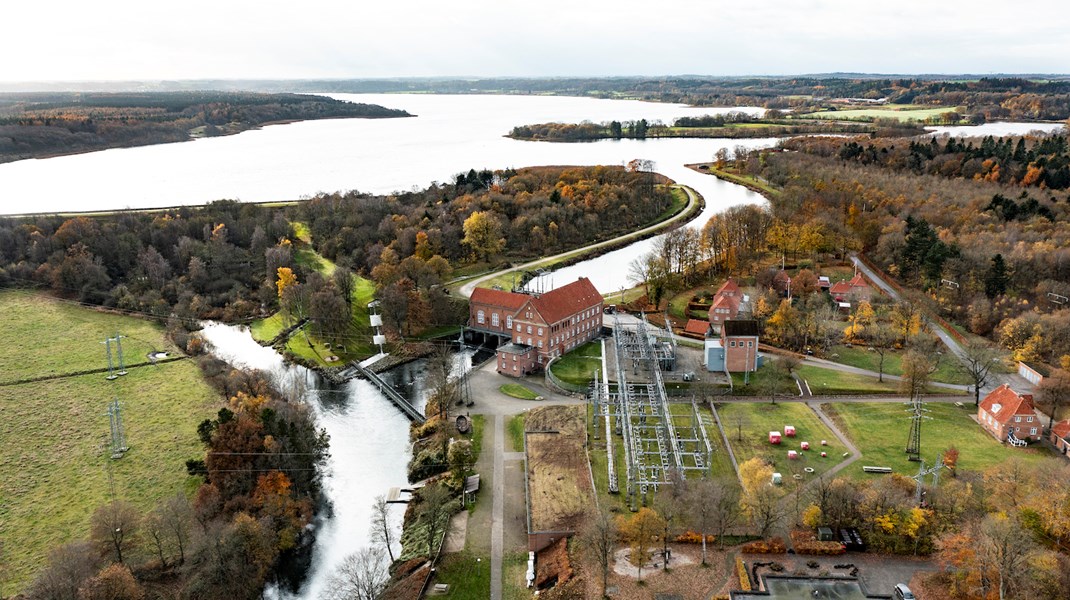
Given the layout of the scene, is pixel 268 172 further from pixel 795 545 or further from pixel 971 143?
pixel 971 143

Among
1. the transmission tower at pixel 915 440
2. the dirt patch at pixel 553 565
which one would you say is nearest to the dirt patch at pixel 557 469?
the dirt patch at pixel 553 565

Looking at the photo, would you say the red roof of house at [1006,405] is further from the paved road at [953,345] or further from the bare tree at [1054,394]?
the paved road at [953,345]

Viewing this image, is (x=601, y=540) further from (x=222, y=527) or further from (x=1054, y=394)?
(x=1054, y=394)

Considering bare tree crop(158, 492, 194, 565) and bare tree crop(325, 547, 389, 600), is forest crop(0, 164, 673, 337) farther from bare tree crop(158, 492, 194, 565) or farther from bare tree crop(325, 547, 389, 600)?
bare tree crop(325, 547, 389, 600)

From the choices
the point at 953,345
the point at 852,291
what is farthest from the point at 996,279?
the point at 852,291

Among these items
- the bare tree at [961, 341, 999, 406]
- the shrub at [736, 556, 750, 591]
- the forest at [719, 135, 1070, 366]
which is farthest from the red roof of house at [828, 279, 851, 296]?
the shrub at [736, 556, 750, 591]

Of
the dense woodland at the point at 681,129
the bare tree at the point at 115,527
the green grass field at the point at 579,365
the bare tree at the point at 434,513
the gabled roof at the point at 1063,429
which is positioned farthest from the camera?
the dense woodland at the point at 681,129
